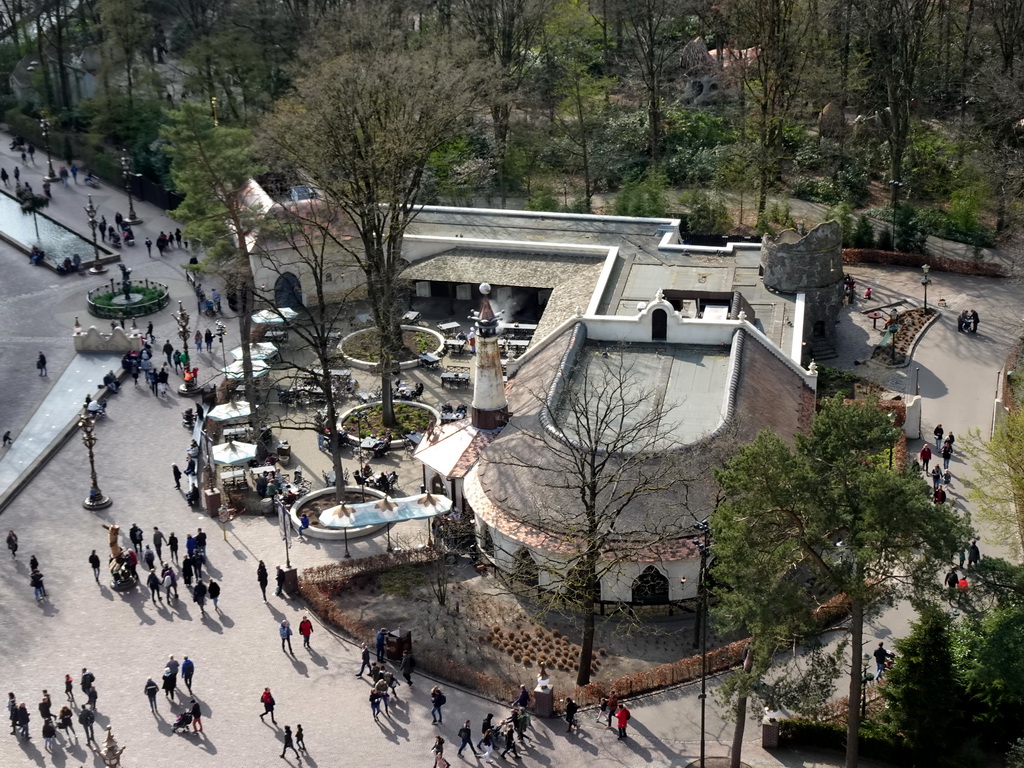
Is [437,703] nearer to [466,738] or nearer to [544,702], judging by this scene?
[466,738]

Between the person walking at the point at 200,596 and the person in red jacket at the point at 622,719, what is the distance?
13798 millimetres

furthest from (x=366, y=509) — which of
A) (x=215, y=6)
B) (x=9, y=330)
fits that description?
(x=215, y=6)

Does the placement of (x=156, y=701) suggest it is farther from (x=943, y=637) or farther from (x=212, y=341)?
(x=212, y=341)

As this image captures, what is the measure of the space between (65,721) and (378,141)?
24463 mm

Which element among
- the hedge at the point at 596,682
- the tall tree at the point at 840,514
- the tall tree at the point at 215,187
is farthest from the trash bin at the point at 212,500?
the tall tree at the point at 840,514

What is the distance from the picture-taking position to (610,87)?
87938 millimetres

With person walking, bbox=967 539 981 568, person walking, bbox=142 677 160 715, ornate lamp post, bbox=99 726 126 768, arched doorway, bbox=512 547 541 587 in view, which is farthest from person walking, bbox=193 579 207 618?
person walking, bbox=967 539 981 568

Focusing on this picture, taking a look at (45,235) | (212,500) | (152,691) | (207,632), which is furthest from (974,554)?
(45,235)

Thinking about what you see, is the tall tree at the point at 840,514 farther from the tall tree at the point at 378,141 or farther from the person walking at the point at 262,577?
the tall tree at the point at 378,141

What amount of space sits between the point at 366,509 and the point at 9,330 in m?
29.4

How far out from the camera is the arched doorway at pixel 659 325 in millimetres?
50312

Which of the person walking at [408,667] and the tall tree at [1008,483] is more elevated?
the tall tree at [1008,483]

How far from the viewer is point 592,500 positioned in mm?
36438

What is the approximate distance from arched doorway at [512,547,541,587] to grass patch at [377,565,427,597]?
3.16 meters
